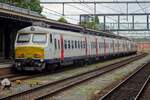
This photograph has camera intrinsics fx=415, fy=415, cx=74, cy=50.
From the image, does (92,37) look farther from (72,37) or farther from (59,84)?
(59,84)

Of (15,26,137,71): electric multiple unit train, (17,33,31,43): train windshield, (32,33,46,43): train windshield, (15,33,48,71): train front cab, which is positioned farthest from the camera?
(17,33,31,43): train windshield

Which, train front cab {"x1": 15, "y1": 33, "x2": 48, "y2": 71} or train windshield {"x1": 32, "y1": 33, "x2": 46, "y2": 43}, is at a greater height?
train windshield {"x1": 32, "y1": 33, "x2": 46, "y2": 43}

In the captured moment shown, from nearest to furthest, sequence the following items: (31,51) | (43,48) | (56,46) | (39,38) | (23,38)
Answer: (43,48) → (31,51) → (39,38) → (23,38) → (56,46)

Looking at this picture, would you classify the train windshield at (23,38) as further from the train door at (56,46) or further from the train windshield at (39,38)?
the train door at (56,46)

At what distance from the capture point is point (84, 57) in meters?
34.6

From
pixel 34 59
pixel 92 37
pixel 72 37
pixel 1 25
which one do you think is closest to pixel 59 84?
pixel 34 59

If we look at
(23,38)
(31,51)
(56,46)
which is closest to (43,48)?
(31,51)

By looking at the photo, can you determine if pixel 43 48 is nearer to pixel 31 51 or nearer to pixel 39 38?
pixel 31 51

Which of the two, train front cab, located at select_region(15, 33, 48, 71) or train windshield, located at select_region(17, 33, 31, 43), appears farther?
train windshield, located at select_region(17, 33, 31, 43)

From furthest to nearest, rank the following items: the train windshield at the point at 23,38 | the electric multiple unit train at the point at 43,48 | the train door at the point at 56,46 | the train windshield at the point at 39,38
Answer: the train door at the point at 56,46, the train windshield at the point at 23,38, the train windshield at the point at 39,38, the electric multiple unit train at the point at 43,48

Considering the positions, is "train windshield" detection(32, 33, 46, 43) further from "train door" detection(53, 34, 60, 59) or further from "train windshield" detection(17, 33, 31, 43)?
"train door" detection(53, 34, 60, 59)

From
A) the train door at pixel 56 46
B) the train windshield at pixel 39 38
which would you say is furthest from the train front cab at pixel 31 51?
the train door at pixel 56 46

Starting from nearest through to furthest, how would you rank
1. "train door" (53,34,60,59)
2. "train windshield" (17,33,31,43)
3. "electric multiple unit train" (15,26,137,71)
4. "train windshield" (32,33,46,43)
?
1. "electric multiple unit train" (15,26,137,71)
2. "train windshield" (32,33,46,43)
3. "train windshield" (17,33,31,43)
4. "train door" (53,34,60,59)

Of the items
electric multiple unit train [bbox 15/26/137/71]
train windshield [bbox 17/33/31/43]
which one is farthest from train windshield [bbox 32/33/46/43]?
train windshield [bbox 17/33/31/43]
